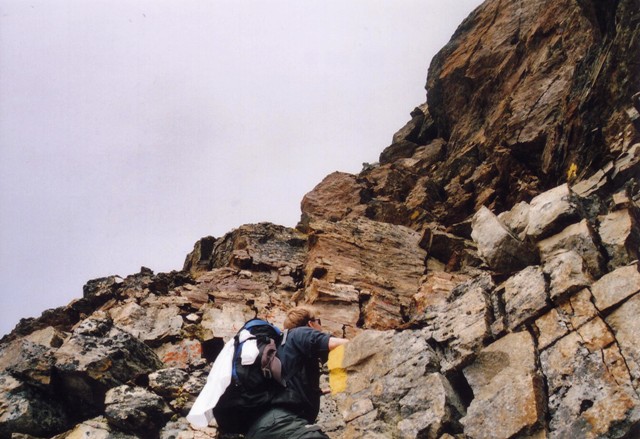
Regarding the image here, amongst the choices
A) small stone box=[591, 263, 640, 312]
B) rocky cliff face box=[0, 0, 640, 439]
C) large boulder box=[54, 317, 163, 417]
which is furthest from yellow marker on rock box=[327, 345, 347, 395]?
small stone box=[591, 263, 640, 312]

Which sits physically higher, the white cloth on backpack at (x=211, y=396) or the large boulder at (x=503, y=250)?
the large boulder at (x=503, y=250)

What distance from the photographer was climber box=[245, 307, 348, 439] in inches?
314

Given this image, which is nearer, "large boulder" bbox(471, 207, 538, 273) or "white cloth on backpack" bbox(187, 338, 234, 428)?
"white cloth on backpack" bbox(187, 338, 234, 428)

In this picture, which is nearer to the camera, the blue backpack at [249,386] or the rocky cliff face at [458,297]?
the blue backpack at [249,386]

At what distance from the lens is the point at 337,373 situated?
12.2 metres

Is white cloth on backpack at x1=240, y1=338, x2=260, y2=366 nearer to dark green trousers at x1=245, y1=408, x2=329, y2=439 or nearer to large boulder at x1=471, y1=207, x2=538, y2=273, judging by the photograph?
dark green trousers at x1=245, y1=408, x2=329, y2=439

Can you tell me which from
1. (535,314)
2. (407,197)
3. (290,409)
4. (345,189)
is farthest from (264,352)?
(345,189)

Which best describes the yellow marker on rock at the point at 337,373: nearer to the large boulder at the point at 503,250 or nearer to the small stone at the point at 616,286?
the large boulder at the point at 503,250

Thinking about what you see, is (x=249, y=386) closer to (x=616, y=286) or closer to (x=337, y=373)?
(x=337, y=373)

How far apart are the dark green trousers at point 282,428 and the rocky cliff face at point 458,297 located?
2.75 metres

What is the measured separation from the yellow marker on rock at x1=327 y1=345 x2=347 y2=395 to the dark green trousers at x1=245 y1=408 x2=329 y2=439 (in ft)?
12.6

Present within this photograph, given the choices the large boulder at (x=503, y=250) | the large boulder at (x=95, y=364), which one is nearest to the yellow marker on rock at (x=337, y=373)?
the large boulder at (x=503, y=250)

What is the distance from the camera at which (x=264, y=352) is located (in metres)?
8.53

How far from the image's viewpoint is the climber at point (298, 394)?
7980 mm
